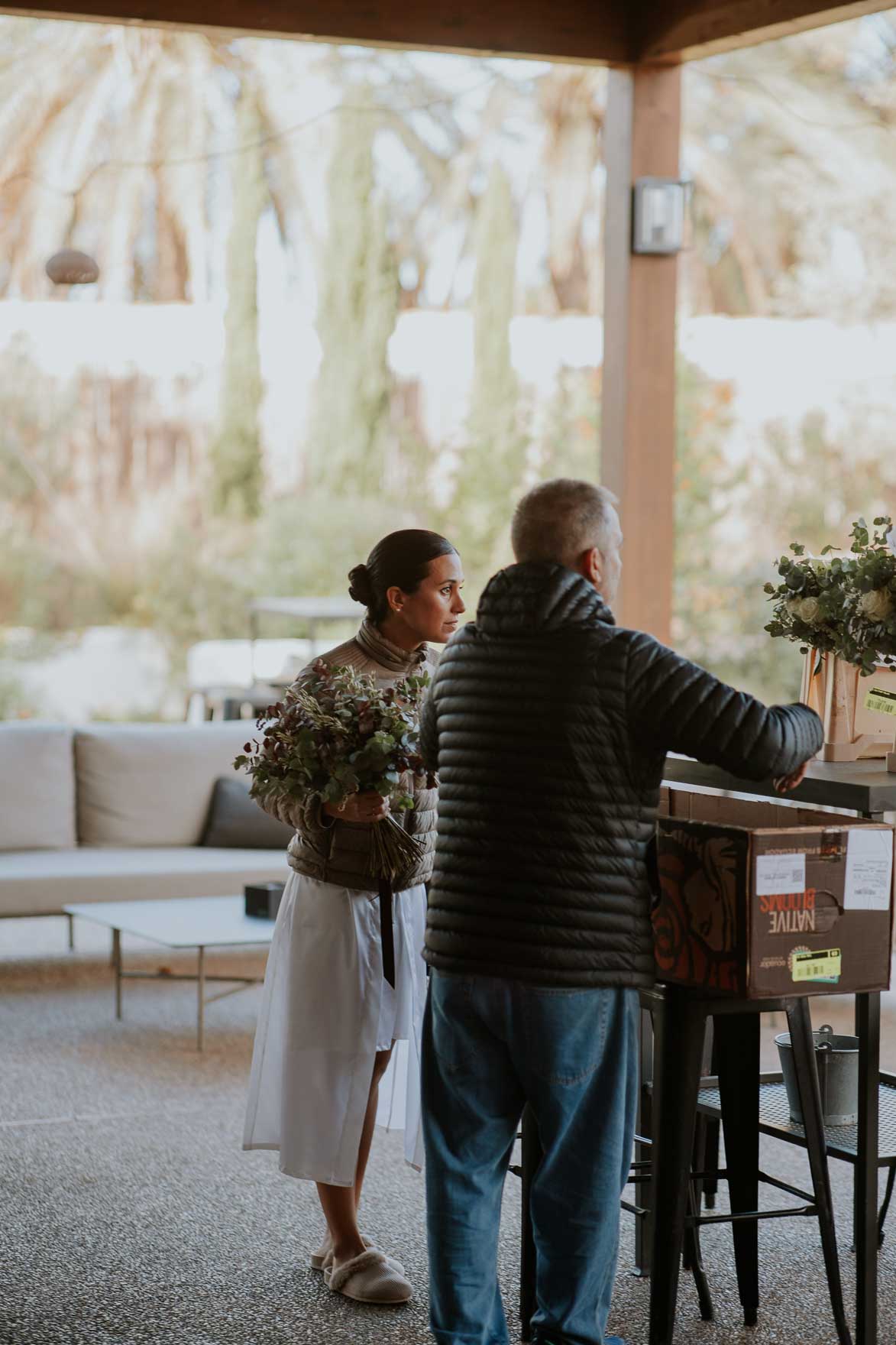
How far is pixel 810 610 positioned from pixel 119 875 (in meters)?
3.48

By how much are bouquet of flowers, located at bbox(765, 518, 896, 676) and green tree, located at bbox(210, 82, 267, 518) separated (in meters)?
12.6

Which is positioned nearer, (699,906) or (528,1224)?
(699,906)

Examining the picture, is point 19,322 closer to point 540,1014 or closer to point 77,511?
point 77,511

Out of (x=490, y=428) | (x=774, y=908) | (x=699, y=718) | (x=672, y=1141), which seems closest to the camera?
(x=699, y=718)

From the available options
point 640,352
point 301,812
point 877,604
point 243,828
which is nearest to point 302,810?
point 301,812

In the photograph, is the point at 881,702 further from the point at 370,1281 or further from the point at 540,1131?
the point at 370,1281

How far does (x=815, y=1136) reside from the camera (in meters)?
2.89

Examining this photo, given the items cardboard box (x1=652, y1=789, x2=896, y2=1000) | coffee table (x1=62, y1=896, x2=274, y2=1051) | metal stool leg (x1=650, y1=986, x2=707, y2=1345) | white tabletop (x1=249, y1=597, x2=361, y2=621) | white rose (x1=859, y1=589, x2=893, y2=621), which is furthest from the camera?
white tabletop (x1=249, y1=597, x2=361, y2=621)

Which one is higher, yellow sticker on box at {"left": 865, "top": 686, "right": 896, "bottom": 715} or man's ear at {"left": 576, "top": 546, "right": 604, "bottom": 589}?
man's ear at {"left": 576, "top": 546, "right": 604, "bottom": 589}

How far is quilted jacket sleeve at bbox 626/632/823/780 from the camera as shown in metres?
2.44

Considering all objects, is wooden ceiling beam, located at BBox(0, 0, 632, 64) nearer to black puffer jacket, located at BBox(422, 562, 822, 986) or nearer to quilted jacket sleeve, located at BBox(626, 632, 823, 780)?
black puffer jacket, located at BBox(422, 562, 822, 986)

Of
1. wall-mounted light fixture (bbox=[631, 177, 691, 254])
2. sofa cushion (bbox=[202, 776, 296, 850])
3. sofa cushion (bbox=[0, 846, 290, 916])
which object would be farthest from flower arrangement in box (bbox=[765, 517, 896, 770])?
sofa cushion (bbox=[202, 776, 296, 850])

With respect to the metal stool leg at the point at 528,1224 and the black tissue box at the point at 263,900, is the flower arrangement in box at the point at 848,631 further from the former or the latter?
the black tissue box at the point at 263,900

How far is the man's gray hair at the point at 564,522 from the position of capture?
8.51ft
